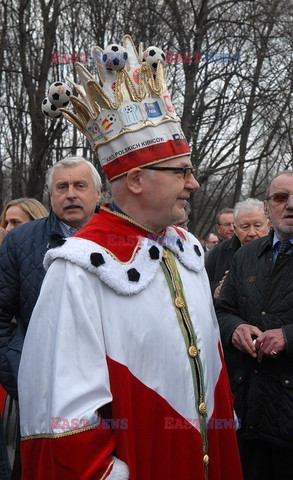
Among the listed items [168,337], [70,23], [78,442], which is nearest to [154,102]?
[168,337]

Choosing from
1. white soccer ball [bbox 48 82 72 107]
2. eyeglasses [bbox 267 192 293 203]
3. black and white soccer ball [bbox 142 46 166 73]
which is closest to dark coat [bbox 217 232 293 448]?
eyeglasses [bbox 267 192 293 203]

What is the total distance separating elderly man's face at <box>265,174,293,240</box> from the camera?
3.47 m

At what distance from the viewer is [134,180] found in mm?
2475

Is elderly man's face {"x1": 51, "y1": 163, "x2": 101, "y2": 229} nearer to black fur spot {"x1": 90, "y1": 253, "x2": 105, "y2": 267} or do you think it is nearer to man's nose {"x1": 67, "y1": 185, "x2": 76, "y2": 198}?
man's nose {"x1": 67, "y1": 185, "x2": 76, "y2": 198}

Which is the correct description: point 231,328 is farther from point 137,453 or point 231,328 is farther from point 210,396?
point 137,453

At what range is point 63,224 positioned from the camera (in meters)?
3.71

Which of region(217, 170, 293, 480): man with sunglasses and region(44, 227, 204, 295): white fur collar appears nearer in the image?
region(44, 227, 204, 295): white fur collar

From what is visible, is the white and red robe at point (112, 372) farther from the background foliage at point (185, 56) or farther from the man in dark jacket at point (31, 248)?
the background foliage at point (185, 56)

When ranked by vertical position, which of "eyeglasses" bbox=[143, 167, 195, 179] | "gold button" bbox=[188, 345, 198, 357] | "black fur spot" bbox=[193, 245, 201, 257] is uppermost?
"eyeglasses" bbox=[143, 167, 195, 179]

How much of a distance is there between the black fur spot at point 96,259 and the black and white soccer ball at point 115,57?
33.4 inches

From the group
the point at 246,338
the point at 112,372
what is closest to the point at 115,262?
the point at 112,372

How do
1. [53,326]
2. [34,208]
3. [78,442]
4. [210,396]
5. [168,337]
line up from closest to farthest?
[78,442], [53,326], [168,337], [210,396], [34,208]

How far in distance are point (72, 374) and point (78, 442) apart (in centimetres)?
24

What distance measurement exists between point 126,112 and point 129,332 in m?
0.98
